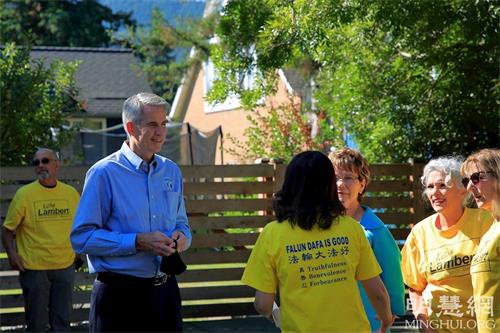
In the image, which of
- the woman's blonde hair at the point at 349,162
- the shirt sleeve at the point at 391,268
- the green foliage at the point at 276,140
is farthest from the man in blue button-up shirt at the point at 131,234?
the green foliage at the point at 276,140

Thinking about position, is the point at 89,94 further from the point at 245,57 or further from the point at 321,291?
the point at 321,291

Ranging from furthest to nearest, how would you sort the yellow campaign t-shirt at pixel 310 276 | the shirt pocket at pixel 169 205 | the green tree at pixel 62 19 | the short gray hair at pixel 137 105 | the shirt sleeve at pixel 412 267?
the green tree at pixel 62 19
the shirt sleeve at pixel 412 267
the shirt pocket at pixel 169 205
the short gray hair at pixel 137 105
the yellow campaign t-shirt at pixel 310 276

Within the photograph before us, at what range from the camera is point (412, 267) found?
18.1 feet

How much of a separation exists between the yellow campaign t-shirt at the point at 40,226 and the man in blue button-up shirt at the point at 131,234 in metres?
4.03

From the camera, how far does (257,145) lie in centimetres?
1494

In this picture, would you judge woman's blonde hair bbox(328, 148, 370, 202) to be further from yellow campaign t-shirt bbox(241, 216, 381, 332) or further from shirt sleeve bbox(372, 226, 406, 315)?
yellow campaign t-shirt bbox(241, 216, 381, 332)

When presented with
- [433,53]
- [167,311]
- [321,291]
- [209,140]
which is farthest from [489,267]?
[209,140]

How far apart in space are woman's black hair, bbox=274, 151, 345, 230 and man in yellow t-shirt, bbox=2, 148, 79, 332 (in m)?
5.22

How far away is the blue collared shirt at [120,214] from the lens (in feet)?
16.0

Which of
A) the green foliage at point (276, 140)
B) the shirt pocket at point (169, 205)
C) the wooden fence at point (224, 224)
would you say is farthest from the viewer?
the green foliage at point (276, 140)

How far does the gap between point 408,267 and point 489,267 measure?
1.32 metres

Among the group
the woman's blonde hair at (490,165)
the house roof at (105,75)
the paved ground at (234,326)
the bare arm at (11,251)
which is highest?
the house roof at (105,75)

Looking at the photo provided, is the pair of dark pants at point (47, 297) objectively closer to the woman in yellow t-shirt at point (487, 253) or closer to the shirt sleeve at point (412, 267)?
the shirt sleeve at point (412, 267)

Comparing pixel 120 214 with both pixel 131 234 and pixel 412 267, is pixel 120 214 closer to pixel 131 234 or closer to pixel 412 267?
pixel 131 234
